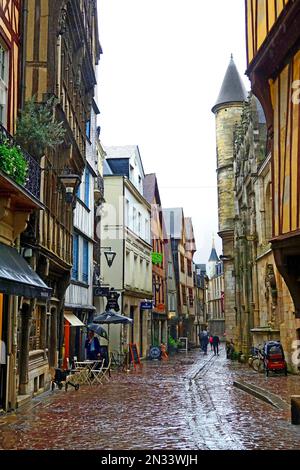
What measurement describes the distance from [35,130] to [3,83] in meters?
1.02

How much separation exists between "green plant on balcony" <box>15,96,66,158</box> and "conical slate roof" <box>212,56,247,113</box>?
26.8 metres

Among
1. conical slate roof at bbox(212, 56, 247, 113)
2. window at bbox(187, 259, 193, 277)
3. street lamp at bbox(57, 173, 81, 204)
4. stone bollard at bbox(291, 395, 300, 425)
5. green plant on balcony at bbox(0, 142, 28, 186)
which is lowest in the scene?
stone bollard at bbox(291, 395, 300, 425)

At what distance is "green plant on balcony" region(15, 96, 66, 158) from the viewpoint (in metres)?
10.8

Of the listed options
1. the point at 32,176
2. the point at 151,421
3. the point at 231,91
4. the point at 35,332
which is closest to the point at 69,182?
the point at 32,176

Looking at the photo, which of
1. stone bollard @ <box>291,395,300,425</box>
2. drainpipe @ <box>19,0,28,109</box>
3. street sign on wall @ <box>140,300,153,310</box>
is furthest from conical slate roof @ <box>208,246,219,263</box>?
stone bollard @ <box>291,395,300,425</box>

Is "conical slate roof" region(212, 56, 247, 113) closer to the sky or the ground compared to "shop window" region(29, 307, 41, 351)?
closer to the sky

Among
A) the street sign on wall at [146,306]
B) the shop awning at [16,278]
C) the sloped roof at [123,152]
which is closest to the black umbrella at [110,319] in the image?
the shop awning at [16,278]

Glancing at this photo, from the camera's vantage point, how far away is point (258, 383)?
15062 millimetres

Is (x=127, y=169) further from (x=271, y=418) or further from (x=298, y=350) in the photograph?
(x=271, y=418)

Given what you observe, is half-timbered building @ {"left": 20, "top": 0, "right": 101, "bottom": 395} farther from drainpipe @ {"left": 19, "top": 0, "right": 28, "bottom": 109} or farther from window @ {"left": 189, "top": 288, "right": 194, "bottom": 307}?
window @ {"left": 189, "top": 288, "right": 194, "bottom": 307}

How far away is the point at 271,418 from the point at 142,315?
22.1m

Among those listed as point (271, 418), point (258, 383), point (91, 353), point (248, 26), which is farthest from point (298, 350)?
point (248, 26)

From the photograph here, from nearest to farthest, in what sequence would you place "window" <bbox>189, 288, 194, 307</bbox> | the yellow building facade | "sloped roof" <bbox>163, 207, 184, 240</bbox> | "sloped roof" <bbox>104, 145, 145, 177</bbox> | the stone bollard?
the stone bollard, the yellow building facade, "sloped roof" <bbox>104, 145, 145, 177</bbox>, "sloped roof" <bbox>163, 207, 184, 240</bbox>, "window" <bbox>189, 288, 194, 307</bbox>

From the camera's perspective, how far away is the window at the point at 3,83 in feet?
33.7
